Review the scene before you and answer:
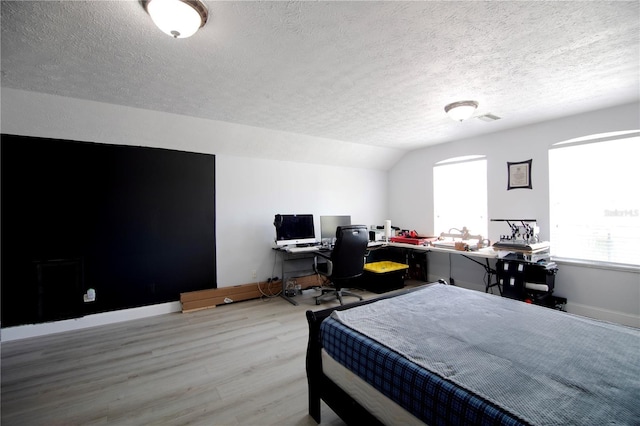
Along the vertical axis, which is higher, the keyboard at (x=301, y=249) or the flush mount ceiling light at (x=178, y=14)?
the flush mount ceiling light at (x=178, y=14)

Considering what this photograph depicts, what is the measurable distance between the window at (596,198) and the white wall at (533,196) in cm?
10

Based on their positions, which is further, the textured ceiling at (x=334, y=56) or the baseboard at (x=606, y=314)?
the baseboard at (x=606, y=314)

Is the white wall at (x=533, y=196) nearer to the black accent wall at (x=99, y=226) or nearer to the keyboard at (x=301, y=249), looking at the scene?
the keyboard at (x=301, y=249)

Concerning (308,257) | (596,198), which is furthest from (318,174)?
(596,198)

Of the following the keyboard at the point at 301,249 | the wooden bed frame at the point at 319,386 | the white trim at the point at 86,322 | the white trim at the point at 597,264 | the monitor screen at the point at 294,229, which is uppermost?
the monitor screen at the point at 294,229

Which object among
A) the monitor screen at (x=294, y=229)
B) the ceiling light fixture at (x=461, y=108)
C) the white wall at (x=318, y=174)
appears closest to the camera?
the ceiling light fixture at (x=461, y=108)

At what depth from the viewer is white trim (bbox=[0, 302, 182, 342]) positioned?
285 centimetres

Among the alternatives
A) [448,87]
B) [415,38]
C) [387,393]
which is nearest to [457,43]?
[415,38]

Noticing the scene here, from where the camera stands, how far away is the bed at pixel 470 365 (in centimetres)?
96

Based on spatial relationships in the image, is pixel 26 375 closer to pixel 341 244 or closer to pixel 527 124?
pixel 341 244

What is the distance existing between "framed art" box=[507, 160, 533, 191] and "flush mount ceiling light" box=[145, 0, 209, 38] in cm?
421

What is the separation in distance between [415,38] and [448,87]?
93cm

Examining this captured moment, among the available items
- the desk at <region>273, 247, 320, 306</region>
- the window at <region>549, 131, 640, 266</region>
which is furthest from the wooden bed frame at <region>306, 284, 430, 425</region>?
the window at <region>549, 131, 640, 266</region>

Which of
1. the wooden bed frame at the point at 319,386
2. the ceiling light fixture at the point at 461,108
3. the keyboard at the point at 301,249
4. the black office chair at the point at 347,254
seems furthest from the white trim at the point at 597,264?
the wooden bed frame at the point at 319,386
